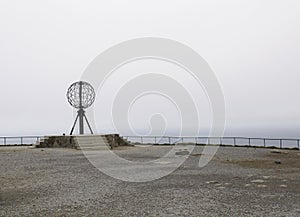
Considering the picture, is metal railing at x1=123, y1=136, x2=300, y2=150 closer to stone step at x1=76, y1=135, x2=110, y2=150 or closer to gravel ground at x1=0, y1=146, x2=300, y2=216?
stone step at x1=76, y1=135, x2=110, y2=150

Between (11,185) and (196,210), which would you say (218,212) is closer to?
(196,210)

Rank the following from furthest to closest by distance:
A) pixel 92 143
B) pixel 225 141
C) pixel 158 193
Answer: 1. pixel 225 141
2. pixel 92 143
3. pixel 158 193

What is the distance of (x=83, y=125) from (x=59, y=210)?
2594cm

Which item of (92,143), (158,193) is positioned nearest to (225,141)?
(92,143)

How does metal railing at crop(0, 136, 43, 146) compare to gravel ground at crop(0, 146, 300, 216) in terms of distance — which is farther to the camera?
metal railing at crop(0, 136, 43, 146)

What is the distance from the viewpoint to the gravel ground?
23.0 feet

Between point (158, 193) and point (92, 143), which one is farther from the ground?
point (92, 143)

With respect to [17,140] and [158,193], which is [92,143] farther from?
[158,193]

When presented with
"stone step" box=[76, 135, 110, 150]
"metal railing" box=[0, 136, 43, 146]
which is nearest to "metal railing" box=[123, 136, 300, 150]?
"stone step" box=[76, 135, 110, 150]

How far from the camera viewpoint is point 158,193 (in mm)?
8844

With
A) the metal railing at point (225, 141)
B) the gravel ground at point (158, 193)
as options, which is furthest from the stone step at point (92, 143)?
the gravel ground at point (158, 193)

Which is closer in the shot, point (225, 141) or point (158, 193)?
point (158, 193)

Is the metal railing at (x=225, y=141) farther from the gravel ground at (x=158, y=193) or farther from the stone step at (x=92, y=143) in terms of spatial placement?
the gravel ground at (x=158, y=193)

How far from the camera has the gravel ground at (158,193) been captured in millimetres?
7016
